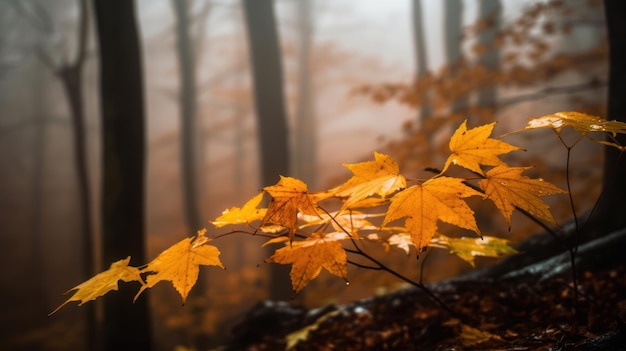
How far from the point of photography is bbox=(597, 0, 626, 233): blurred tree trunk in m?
1.90

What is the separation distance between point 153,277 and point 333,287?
14.3 ft

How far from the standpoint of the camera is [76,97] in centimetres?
698

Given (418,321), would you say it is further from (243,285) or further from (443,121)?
(243,285)

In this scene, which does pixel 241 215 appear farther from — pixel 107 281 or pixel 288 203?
pixel 107 281

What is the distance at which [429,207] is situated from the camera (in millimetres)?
820

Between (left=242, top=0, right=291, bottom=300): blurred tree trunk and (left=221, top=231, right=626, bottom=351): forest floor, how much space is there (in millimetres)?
3782

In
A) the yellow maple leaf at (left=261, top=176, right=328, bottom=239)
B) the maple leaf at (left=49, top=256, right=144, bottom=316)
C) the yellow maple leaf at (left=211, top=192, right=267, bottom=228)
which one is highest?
the yellow maple leaf at (left=261, top=176, right=328, bottom=239)

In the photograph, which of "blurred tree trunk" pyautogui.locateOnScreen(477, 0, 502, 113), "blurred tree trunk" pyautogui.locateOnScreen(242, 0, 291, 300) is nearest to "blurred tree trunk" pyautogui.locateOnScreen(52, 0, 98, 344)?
"blurred tree trunk" pyautogui.locateOnScreen(242, 0, 291, 300)

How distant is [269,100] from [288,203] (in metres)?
5.06

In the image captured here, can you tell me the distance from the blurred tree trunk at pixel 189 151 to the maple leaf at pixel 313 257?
8.25 metres

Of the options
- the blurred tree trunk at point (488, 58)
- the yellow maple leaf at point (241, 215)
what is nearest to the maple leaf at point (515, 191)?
the yellow maple leaf at point (241, 215)

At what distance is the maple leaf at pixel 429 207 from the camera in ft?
2.67

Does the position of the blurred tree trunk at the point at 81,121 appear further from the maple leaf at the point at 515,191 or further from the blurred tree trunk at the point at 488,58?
the maple leaf at the point at 515,191

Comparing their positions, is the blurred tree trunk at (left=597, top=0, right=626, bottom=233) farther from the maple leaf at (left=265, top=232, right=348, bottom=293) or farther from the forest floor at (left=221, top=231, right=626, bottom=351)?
the maple leaf at (left=265, top=232, right=348, bottom=293)
